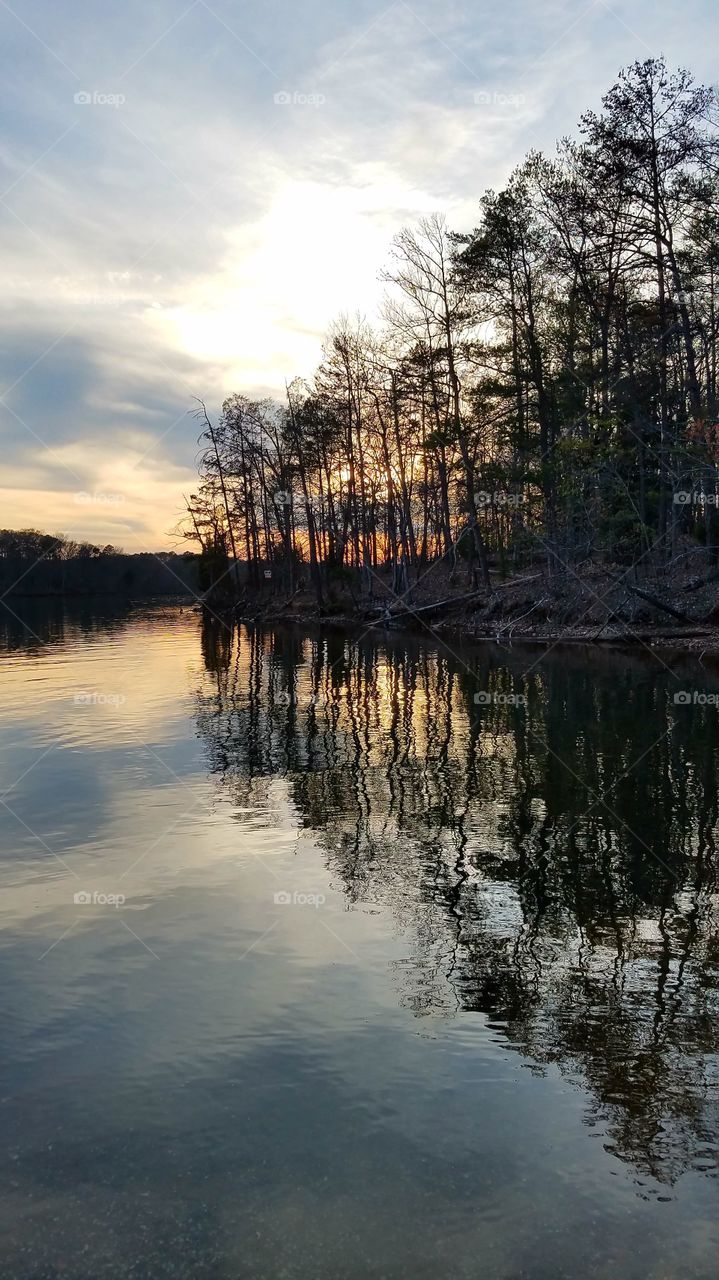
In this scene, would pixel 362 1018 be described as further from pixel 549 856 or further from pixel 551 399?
pixel 551 399

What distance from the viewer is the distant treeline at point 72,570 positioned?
15762 centimetres

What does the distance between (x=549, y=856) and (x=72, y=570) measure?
166119mm

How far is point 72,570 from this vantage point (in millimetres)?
165125

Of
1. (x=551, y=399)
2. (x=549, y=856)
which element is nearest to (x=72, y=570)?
(x=551, y=399)

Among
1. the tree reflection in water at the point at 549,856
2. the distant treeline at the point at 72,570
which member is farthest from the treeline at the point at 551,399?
the distant treeline at the point at 72,570

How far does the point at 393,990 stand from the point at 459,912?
1.72 m

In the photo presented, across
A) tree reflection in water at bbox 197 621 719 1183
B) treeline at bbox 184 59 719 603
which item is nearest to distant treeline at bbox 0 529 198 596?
treeline at bbox 184 59 719 603

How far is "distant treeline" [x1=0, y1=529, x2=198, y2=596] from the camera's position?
517 feet

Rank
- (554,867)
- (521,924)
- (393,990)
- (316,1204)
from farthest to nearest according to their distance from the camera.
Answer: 1. (554,867)
2. (521,924)
3. (393,990)
4. (316,1204)

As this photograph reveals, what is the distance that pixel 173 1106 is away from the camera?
5.45 metres

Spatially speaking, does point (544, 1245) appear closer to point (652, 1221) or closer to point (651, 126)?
point (652, 1221)

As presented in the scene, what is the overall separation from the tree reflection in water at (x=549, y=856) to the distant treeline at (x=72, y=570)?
13571 centimetres

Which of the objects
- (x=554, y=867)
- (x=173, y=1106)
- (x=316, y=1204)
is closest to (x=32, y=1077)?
(x=173, y=1106)

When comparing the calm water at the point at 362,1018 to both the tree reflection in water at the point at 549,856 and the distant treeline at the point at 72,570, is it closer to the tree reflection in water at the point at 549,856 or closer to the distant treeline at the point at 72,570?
the tree reflection in water at the point at 549,856
